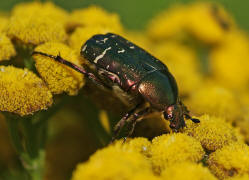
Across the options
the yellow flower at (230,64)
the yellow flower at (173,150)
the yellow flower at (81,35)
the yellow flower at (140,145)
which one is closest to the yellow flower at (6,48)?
the yellow flower at (81,35)

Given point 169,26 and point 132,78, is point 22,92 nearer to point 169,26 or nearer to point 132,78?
point 132,78

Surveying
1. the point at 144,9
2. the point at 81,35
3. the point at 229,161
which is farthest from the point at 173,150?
the point at 144,9

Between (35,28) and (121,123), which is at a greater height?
(35,28)

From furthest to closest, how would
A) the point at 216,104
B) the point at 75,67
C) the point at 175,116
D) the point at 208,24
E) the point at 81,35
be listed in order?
the point at 208,24 → the point at 216,104 → the point at 81,35 → the point at 75,67 → the point at 175,116

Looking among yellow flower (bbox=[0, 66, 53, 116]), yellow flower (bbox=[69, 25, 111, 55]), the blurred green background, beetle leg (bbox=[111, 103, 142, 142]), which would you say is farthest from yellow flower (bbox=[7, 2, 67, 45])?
the blurred green background

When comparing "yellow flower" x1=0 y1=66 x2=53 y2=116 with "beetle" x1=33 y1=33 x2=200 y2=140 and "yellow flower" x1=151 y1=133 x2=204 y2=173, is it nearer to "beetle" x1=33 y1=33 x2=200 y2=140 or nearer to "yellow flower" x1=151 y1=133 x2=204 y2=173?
"beetle" x1=33 y1=33 x2=200 y2=140

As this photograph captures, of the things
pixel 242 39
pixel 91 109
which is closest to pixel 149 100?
pixel 91 109

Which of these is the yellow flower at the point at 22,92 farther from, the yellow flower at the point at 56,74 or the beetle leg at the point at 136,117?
the beetle leg at the point at 136,117
